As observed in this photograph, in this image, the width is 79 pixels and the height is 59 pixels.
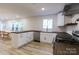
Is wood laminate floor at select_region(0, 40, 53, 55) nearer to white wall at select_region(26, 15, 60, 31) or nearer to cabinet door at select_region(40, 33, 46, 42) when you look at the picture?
cabinet door at select_region(40, 33, 46, 42)

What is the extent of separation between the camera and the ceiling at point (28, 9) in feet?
6.43

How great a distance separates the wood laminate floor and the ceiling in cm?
66

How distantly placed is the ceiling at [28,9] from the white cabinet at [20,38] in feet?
1.45

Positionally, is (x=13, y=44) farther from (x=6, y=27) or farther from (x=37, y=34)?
(x=37, y=34)

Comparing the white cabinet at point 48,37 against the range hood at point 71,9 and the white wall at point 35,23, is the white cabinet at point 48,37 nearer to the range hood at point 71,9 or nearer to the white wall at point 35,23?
the white wall at point 35,23

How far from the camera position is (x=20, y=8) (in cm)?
201

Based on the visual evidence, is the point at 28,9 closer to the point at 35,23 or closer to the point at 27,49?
the point at 35,23

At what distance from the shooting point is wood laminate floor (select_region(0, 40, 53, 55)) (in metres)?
2.02

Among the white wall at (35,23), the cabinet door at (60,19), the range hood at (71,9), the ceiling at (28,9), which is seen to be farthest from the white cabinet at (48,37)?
the range hood at (71,9)

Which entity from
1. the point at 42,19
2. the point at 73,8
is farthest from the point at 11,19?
the point at 73,8

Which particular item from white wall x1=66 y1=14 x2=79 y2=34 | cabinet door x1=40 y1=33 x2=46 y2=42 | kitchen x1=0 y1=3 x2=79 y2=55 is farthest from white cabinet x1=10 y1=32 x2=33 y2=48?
white wall x1=66 y1=14 x2=79 y2=34

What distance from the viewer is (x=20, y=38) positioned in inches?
86.2

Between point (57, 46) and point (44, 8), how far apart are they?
870 millimetres

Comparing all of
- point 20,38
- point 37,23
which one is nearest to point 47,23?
point 37,23
